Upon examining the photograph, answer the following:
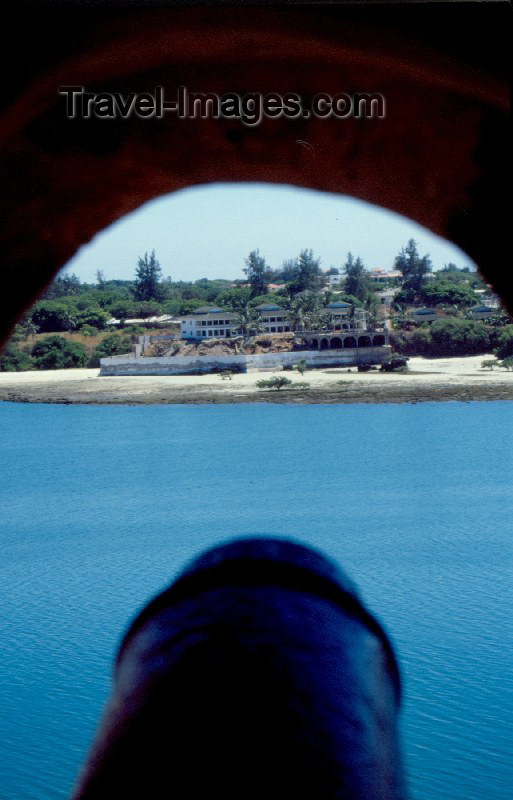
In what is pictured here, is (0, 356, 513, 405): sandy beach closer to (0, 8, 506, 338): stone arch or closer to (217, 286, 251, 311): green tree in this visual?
(217, 286, 251, 311): green tree

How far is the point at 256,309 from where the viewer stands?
131 ft

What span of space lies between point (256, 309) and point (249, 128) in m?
38.1

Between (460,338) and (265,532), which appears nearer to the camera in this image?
(265,532)

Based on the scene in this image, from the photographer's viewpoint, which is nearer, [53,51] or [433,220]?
[53,51]

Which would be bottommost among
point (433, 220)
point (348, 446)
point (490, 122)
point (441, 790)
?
point (441, 790)

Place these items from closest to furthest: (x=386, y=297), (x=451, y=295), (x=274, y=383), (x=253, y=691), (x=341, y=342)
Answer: (x=253, y=691) < (x=274, y=383) < (x=341, y=342) < (x=451, y=295) < (x=386, y=297)

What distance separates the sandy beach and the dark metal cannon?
31.2m

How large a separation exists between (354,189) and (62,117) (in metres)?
0.72

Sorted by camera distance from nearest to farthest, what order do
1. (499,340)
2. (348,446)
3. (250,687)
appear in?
(250,687) → (348,446) → (499,340)

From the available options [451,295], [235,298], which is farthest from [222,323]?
[451,295]

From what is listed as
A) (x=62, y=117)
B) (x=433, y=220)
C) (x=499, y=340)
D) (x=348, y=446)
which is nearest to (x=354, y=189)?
(x=433, y=220)

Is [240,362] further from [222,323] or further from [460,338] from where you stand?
[460,338]

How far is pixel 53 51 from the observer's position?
1377mm

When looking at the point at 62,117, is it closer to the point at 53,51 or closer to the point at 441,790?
the point at 53,51
